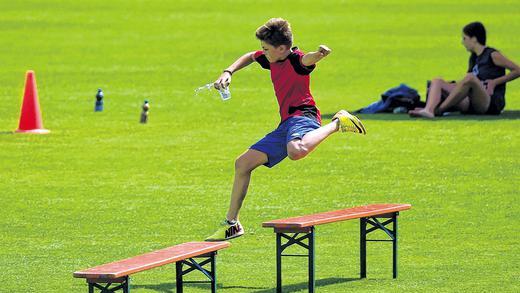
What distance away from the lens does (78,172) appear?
57.9 feet

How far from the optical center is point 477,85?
2083 centimetres

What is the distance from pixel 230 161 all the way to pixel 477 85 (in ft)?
15.6

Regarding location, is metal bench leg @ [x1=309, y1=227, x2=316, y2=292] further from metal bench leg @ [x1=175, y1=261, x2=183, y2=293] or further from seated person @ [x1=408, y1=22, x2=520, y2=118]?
seated person @ [x1=408, y1=22, x2=520, y2=118]

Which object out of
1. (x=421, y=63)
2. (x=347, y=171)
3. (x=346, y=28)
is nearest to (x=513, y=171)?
(x=347, y=171)

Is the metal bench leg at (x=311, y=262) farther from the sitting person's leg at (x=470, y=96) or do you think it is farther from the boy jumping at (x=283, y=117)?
the sitting person's leg at (x=470, y=96)

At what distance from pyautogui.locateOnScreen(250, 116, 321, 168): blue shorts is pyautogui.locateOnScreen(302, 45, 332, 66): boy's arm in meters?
0.54

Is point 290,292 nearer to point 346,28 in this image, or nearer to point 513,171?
point 513,171

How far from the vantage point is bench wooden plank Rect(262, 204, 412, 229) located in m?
10.5

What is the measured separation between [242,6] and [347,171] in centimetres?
2197

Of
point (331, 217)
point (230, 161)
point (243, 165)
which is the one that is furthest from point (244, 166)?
point (230, 161)

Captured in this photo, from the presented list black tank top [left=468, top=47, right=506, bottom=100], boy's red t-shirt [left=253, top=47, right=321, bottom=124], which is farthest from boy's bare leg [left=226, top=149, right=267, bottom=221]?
black tank top [left=468, top=47, right=506, bottom=100]

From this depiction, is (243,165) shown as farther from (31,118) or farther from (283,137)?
(31,118)

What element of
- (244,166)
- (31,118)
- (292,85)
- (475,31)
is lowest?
(244,166)

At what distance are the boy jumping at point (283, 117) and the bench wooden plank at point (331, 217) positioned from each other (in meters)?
0.72
